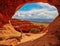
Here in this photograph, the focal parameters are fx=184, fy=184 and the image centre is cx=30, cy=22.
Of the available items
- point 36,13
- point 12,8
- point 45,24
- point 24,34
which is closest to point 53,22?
point 45,24

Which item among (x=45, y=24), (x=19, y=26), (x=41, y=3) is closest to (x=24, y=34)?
(x=19, y=26)

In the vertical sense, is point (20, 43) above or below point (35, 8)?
below

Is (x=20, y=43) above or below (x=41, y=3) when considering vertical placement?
below

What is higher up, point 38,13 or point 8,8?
point 8,8

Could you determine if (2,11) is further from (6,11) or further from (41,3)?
(41,3)

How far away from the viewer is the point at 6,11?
4.12 metres

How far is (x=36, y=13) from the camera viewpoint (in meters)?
4.12

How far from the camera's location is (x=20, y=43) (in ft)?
13.3

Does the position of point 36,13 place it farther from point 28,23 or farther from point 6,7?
point 6,7

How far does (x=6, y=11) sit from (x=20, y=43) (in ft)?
2.56

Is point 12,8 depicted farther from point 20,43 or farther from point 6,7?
point 20,43

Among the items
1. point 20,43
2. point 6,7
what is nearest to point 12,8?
point 6,7

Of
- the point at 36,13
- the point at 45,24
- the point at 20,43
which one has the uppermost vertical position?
the point at 36,13

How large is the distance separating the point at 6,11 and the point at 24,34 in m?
0.65
